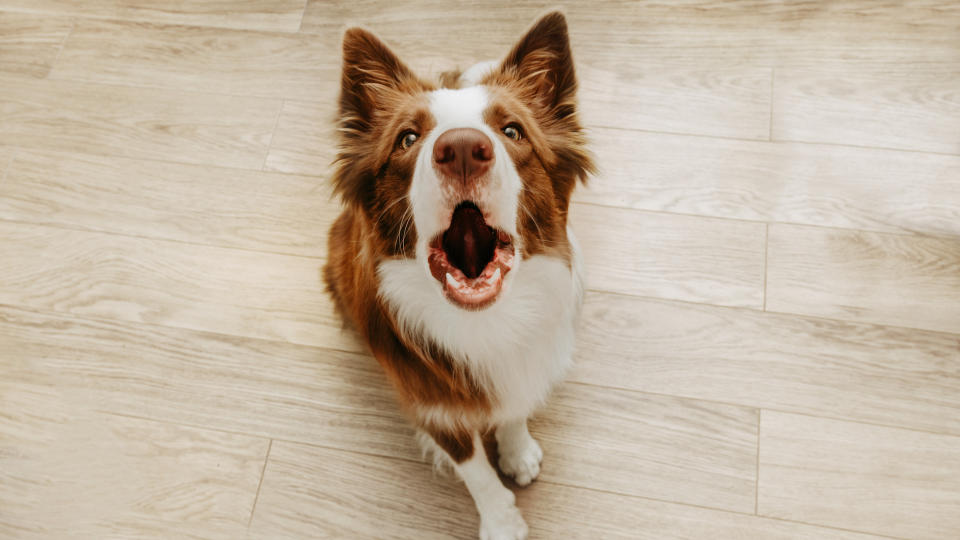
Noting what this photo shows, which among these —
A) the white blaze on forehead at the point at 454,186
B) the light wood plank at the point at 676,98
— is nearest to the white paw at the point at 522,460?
the white blaze on forehead at the point at 454,186

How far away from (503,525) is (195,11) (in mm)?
2057

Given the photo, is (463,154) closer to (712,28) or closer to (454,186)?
(454,186)

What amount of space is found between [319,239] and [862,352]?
63.4 inches

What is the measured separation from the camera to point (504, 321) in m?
1.61

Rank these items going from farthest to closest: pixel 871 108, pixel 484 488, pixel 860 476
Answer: pixel 871 108
pixel 860 476
pixel 484 488

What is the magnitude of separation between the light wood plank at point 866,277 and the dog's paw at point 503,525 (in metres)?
0.94

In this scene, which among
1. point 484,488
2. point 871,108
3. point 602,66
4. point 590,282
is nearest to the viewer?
point 484,488

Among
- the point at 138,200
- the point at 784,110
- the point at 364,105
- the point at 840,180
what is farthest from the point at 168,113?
the point at 840,180

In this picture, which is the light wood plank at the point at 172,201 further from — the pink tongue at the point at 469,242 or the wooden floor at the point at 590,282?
the pink tongue at the point at 469,242

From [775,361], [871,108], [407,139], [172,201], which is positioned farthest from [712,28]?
[172,201]

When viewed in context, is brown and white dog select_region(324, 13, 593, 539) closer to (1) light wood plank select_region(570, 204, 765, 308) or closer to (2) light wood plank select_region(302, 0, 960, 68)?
(1) light wood plank select_region(570, 204, 765, 308)

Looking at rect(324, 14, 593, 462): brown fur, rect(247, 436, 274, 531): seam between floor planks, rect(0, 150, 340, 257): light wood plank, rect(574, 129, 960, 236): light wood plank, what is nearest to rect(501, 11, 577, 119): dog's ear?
rect(324, 14, 593, 462): brown fur

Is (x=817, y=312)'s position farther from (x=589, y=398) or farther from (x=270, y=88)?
(x=270, y=88)

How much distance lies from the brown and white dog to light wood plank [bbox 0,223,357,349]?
1.49ft
